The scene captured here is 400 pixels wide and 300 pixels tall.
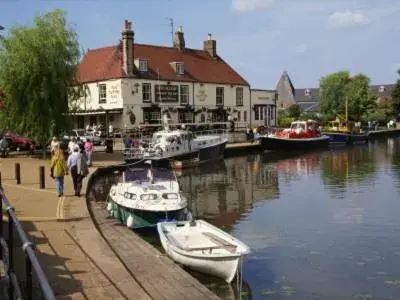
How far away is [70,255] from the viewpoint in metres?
11.4

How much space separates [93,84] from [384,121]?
64.3 metres

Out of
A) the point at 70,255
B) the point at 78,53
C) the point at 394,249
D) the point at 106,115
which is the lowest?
the point at 394,249

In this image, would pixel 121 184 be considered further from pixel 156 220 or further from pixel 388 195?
pixel 388 195

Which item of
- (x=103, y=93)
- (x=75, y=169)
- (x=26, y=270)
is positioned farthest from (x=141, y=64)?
(x=26, y=270)

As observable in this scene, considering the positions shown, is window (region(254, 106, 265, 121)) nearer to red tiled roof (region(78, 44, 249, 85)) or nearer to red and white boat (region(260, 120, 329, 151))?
red tiled roof (region(78, 44, 249, 85))

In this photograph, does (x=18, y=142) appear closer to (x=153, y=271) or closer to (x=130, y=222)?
(x=130, y=222)

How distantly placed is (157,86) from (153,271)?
44838 mm

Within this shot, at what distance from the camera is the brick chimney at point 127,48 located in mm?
52594

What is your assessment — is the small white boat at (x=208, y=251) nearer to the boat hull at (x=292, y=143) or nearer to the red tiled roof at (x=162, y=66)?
the red tiled roof at (x=162, y=66)

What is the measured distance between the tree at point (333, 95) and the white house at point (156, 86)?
31.1m

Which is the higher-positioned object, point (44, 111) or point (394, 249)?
point (44, 111)

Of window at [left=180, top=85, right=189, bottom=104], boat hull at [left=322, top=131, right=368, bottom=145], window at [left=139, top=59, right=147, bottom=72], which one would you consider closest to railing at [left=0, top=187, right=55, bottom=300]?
window at [left=139, top=59, right=147, bottom=72]

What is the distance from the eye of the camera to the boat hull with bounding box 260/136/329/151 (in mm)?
55759

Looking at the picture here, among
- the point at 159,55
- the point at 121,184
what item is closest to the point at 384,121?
the point at 159,55
